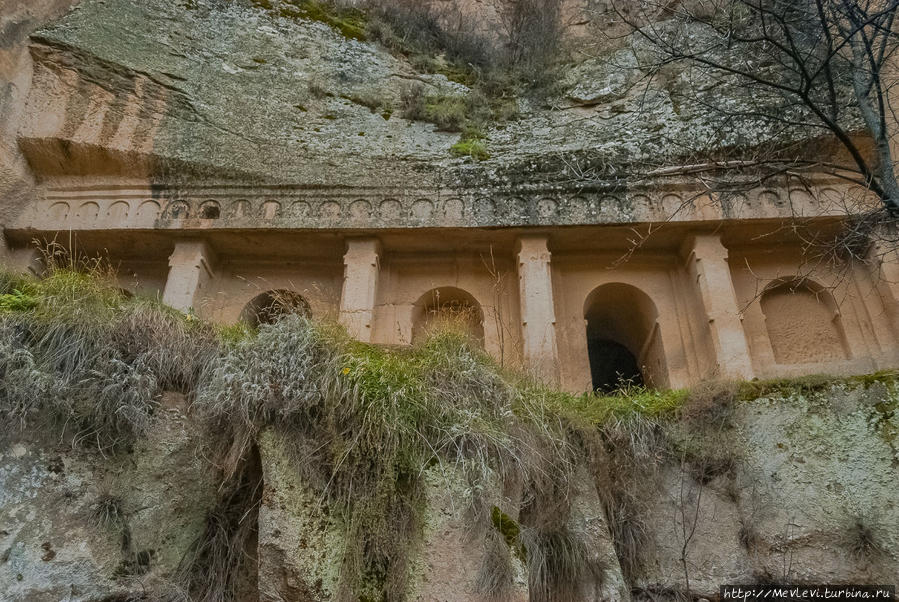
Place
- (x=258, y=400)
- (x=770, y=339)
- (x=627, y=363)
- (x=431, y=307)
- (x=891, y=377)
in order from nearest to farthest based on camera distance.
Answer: (x=258, y=400) → (x=891, y=377) → (x=770, y=339) → (x=431, y=307) → (x=627, y=363)

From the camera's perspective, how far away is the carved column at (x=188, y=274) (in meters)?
8.94

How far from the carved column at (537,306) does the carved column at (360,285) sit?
205 centimetres

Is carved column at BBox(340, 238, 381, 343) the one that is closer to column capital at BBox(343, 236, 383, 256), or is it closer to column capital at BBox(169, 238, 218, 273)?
column capital at BBox(343, 236, 383, 256)

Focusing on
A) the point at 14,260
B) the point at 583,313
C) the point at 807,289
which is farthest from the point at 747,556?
the point at 14,260

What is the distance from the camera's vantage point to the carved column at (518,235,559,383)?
8164 millimetres

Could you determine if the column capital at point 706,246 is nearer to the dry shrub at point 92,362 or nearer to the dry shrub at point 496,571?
the dry shrub at point 496,571

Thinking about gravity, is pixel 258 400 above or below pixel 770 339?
below

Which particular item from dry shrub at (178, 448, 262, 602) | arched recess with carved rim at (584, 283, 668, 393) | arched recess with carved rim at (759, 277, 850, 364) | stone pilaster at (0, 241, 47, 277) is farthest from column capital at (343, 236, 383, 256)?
arched recess with carved rim at (759, 277, 850, 364)

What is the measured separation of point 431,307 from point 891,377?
600cm

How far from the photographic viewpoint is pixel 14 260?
9.23 m

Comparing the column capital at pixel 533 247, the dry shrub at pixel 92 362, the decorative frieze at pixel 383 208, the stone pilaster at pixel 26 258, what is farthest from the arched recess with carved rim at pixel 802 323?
the stone pilaster at pixel 26 258

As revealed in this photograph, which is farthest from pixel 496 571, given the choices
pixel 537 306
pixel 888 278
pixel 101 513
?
pixel 888 278

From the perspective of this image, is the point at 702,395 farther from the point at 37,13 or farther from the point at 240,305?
the point at 37,13

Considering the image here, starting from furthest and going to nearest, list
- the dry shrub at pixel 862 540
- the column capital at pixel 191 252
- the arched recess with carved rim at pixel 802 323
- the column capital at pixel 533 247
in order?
the column capital at pixel 191 252, the column capital at pixel 533 247, the arched recess with carved rim at pixel 802 323, the dry shrub at pixel 862 540
